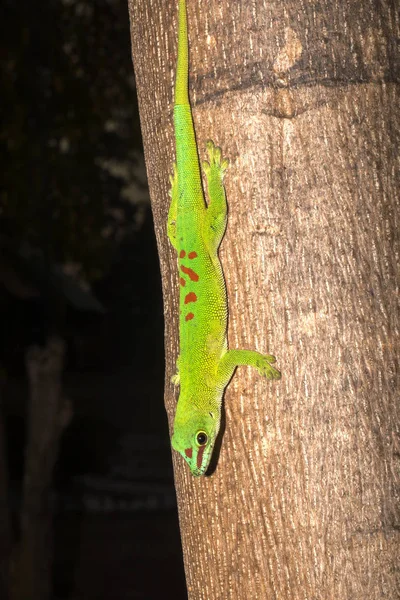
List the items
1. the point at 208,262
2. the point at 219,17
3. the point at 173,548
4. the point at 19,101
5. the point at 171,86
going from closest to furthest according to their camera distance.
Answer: the point at 219,17 < the point at 171,86 < the point at 208,262 < the point at 19,101 < the point at 173,548

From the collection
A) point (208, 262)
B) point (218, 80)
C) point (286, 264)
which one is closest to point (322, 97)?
point (218, 80)

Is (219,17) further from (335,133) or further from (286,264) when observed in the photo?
(286,264)

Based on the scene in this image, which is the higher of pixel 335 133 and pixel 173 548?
pixel 335 133

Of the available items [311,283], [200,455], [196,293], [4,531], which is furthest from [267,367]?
[4,531]

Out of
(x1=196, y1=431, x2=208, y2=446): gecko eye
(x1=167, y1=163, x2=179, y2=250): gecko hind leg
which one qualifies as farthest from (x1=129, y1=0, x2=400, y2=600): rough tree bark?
(x1=167, y1=163, x2=179, y2=250): gecko hind leg

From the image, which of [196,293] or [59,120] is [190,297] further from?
[59,120]

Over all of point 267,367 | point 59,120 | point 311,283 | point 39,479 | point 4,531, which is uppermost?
point 59,120
